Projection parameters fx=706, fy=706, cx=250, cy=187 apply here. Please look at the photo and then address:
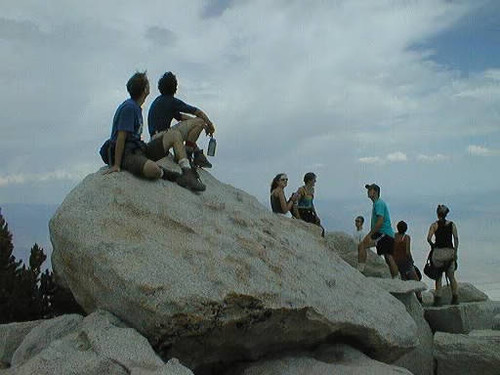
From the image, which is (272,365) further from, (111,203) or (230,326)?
(111,203)

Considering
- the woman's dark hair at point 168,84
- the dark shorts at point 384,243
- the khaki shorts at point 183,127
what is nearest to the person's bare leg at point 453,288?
the dark shorts at point 384,243

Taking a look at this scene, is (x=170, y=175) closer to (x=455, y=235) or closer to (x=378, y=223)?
(x=378, y=223)

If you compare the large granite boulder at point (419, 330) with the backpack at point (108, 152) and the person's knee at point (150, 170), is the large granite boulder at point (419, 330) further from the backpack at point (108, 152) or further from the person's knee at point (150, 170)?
the backpack at point (108, 152)

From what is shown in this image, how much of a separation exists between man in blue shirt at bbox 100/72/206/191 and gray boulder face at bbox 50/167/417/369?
165mm

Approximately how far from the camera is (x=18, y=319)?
459 inches

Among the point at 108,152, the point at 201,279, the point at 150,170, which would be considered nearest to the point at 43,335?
the point at 201,279

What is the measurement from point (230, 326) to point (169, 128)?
3.66 meters

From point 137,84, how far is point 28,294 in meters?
4.70

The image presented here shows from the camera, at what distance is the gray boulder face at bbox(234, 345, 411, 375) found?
26.0 feet

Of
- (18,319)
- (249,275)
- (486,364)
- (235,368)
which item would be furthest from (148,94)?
(486,364)

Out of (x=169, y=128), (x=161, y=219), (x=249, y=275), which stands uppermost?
(x=169, y=128)

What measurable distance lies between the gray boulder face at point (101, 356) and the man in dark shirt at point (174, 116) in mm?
3682

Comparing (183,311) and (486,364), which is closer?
(183,311)

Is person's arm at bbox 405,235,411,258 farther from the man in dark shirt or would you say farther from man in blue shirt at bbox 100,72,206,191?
man in blue shirt at bbox 100,72,206,191
